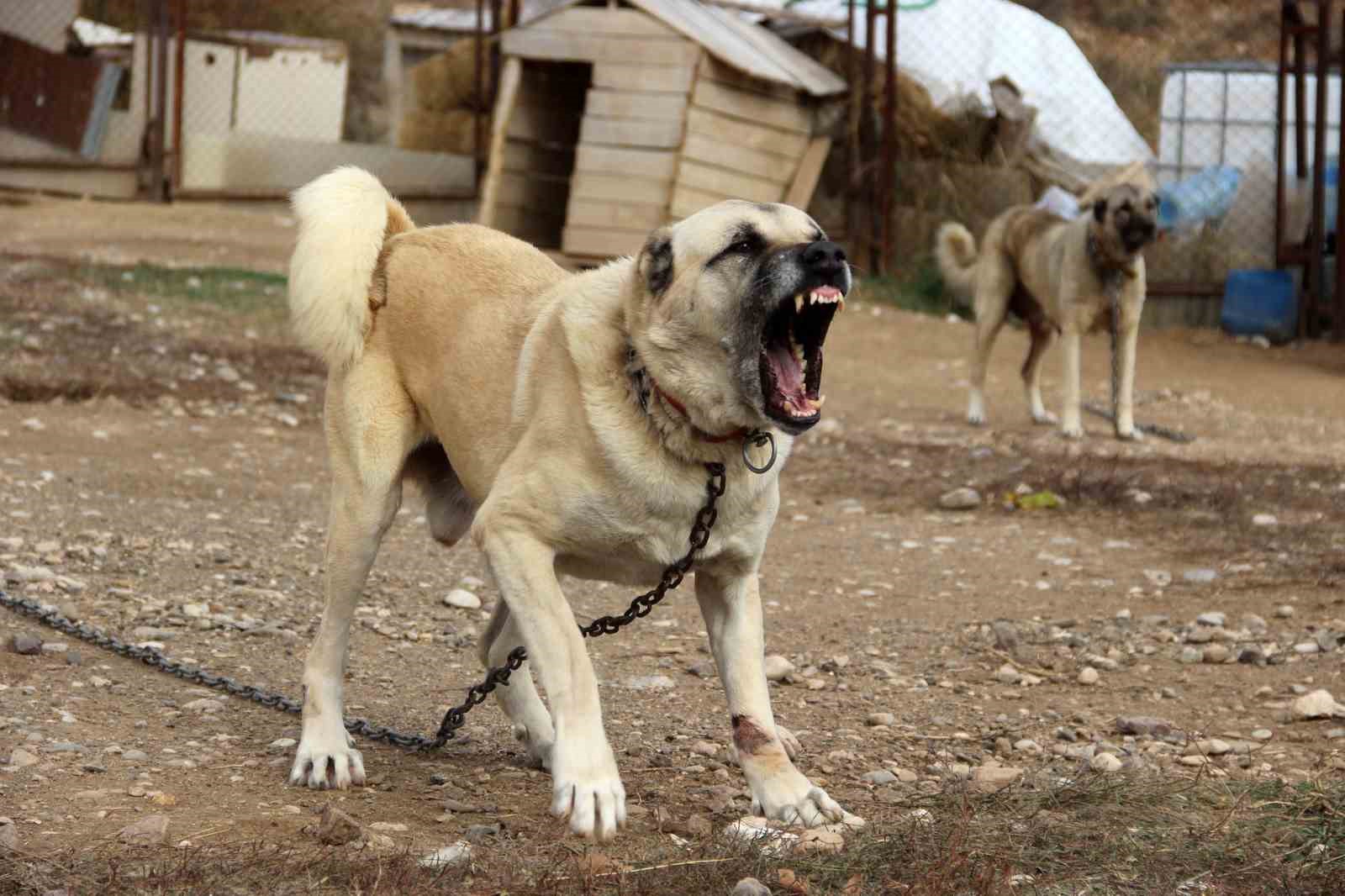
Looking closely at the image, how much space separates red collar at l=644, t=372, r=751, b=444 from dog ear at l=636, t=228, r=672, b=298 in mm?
195

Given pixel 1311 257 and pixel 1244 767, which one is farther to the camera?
pixel 1311 257

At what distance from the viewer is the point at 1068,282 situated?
938 cm

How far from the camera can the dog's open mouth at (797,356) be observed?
3135 mm

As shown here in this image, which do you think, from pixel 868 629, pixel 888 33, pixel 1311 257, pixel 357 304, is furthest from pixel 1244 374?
pixel 357 304

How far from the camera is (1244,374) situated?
1188cm

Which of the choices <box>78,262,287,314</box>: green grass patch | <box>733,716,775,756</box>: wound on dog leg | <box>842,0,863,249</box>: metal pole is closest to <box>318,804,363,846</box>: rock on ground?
<box>733,716,775,756</box>: wound on dog leg

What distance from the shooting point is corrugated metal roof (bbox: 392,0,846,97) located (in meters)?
12.9

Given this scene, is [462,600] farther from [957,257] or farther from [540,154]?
[540,154]

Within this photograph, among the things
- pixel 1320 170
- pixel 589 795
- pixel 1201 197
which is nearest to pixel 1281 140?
pixel 1320 170

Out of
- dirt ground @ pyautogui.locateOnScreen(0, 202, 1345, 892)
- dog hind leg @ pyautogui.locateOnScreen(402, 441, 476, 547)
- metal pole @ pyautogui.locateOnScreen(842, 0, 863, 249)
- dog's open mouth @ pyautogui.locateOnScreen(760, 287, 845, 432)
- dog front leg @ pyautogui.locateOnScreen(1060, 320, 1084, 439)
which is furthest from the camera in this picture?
metal pole @ pyautogui.locateOnScreen(842, 0, 863, 249)

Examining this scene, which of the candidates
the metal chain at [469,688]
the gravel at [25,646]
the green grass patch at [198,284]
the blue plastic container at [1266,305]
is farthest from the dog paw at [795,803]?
the blue plastic container at [1266,305]

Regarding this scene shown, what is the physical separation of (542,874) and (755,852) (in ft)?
1.30

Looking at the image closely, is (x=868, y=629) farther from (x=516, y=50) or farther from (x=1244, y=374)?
(x=516, y=50)

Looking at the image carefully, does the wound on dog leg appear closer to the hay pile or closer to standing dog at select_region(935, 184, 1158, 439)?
standing dog at select_region(935, 184, 1158, 439)
